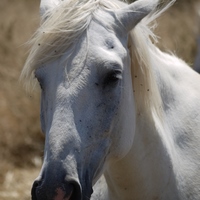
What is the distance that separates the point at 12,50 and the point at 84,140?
5.74m

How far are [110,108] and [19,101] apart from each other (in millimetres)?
4634

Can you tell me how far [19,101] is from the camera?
7145 millimetres

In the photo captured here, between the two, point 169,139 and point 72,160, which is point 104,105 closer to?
point 72,160

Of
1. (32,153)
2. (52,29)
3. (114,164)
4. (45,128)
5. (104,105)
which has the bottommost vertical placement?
(32,153)

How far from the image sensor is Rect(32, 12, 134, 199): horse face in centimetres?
243

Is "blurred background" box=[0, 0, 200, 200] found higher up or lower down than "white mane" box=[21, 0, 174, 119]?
lower down

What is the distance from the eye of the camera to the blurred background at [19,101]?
19.9ft

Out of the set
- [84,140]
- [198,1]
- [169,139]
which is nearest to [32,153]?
[169,139]

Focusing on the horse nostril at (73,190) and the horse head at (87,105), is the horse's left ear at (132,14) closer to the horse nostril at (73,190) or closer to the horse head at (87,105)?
the horse head at (87,105)

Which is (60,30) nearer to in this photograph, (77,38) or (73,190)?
(77,38)

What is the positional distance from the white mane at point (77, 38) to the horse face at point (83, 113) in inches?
1.9

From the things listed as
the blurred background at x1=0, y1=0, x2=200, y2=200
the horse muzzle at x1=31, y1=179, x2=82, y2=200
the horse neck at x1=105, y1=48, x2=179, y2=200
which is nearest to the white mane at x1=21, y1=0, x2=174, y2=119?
the horse neck at x1=105, y1=48, x2=179, y2=200

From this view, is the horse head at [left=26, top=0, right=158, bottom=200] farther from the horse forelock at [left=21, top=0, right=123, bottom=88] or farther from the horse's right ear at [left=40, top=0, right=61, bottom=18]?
the horse's right ear at [left=40, top=0, right=61, bottom=18]

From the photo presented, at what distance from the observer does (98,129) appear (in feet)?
8.41
